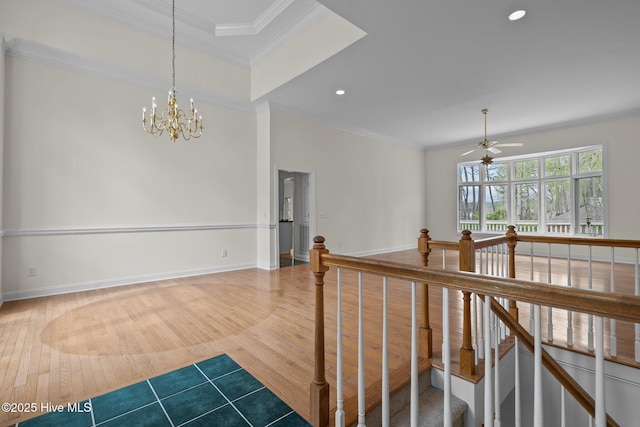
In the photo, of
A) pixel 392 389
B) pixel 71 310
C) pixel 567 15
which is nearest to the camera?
pixel 392 389

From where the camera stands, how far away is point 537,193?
788 cm

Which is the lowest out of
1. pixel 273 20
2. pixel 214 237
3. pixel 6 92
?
pixel 214 237

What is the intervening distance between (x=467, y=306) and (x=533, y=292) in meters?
1.19

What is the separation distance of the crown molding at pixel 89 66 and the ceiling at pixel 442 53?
71 centimetres

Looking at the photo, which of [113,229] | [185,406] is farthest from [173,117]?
[185,406]

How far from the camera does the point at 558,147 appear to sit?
726 cm

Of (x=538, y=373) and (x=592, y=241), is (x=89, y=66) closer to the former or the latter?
(x=538, y=373)

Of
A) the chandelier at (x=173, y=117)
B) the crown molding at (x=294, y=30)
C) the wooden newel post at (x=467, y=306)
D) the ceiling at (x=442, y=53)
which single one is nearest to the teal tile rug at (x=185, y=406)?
the wooden newel post at (x=467, y=306)

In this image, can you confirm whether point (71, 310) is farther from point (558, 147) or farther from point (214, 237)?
point (558, 147)

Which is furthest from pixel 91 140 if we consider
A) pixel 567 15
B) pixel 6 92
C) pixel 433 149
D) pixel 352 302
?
pixel 433 149

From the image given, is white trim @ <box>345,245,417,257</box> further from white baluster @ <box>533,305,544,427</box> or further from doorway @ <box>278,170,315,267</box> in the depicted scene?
white baluster @ <box>533,305,544,427</box>

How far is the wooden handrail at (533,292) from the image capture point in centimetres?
88

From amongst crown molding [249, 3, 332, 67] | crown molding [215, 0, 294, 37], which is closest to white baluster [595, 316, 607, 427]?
crown molding [249, 3, 332, 67]

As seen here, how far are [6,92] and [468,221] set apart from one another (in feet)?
33.2
